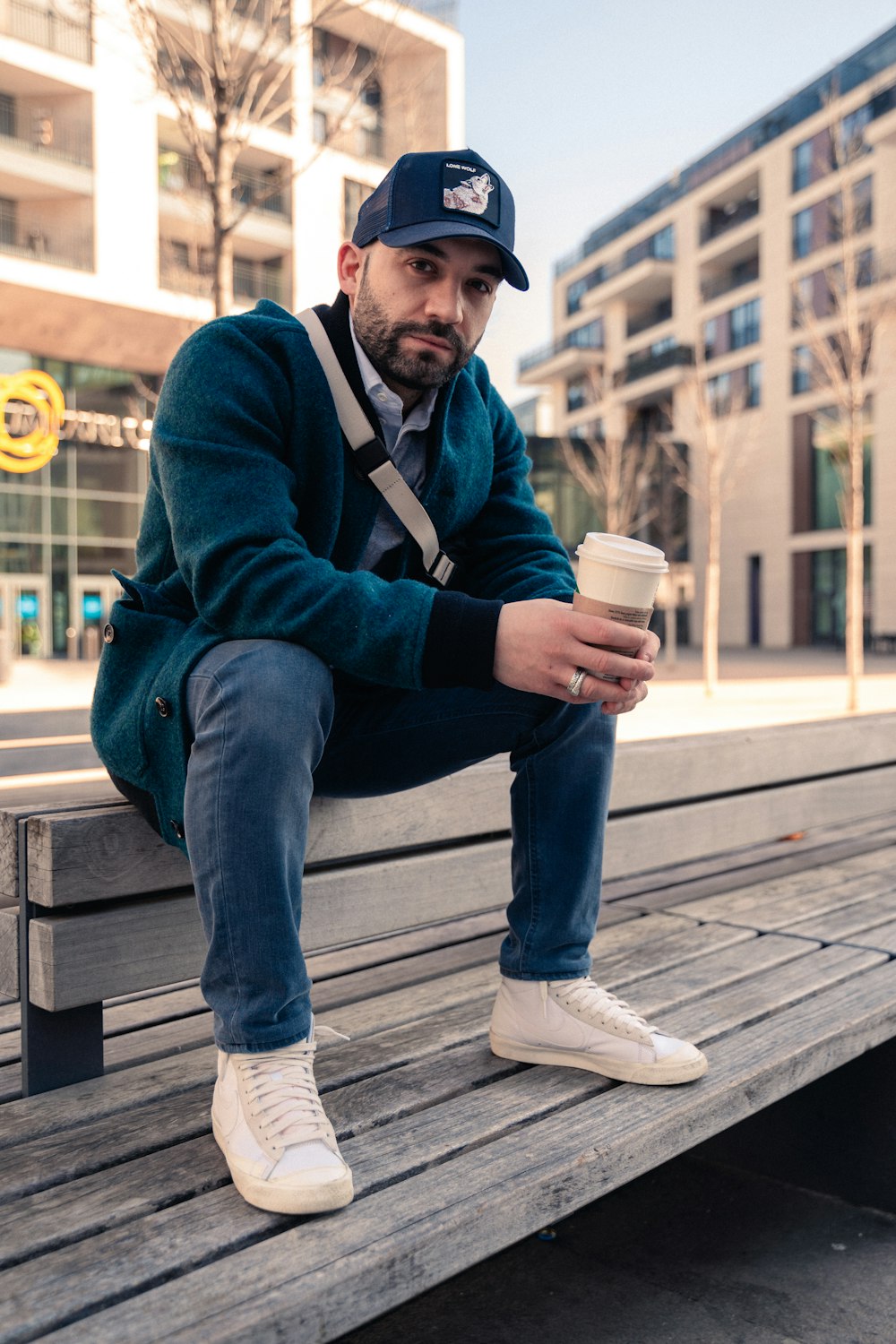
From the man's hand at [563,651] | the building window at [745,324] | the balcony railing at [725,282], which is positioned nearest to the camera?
the man's hand at [563,651]

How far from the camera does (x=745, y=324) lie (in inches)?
1692

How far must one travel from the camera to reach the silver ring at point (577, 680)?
1865 millimetres

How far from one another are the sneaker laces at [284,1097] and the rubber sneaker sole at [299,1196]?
0.07 m

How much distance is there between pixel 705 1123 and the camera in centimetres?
206

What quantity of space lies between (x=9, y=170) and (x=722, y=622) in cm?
2992

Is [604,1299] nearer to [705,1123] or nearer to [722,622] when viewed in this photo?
[705,1123]

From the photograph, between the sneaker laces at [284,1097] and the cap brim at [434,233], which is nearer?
the sneaker laces at [284,1097]

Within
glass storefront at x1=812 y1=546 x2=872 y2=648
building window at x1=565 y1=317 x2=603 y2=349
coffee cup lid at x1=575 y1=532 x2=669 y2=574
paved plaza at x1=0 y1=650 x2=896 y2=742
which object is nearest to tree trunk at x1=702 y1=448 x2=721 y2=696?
paved plaza at x1=0 y1=650 x2=896 y2=742

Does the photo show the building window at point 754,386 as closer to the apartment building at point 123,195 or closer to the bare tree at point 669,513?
the bare tree at point 669,513

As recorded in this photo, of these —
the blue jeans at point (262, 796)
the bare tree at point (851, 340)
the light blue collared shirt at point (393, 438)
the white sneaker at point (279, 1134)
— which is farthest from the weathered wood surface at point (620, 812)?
the bare tree at point (851, 340)

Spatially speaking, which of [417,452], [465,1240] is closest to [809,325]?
[417,452]

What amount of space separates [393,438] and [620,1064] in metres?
1.19

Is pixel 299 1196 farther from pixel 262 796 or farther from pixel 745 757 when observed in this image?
pixel 745 757

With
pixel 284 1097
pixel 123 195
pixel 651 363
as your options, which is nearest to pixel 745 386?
pixel 651 363
